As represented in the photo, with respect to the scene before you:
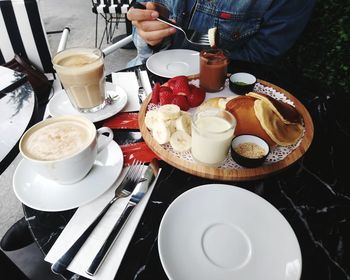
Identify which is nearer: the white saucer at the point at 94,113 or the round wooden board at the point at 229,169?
the round wooden board at the point at 229,169

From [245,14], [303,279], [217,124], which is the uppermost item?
[245,14]

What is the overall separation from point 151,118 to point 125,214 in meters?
0.41

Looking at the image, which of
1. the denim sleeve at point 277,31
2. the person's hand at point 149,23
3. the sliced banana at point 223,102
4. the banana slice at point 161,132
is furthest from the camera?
the denim sleeve at point 277,31

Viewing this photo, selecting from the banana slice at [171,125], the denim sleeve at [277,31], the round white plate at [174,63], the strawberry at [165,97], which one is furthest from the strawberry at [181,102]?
the denim sleeve at [277,31]

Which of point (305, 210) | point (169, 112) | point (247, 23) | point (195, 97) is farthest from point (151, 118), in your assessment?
point (247, 23)

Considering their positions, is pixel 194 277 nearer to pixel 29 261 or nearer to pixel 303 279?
pixel 303 279

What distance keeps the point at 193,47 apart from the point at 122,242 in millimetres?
1260

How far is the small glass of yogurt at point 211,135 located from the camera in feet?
2.66

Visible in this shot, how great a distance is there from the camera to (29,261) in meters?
1.27

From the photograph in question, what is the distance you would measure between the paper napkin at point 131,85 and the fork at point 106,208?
1.15 ft

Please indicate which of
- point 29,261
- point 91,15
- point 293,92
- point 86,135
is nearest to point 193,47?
point 293,92

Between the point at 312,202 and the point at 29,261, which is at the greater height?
Answer: the point at 312,202

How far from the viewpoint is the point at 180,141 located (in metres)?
0.92

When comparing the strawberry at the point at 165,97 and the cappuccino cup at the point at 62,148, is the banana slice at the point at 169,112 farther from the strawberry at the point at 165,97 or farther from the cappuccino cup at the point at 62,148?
the cappuccino cup at the point at 62,148
